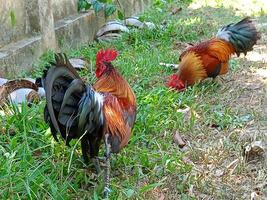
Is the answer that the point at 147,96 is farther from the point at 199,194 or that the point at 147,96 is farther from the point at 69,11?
the point at 69,11

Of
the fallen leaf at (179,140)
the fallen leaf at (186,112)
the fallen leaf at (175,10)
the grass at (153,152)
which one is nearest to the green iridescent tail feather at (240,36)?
the grass at (153,152)

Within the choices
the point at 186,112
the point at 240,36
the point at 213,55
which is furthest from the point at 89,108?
the point at 240,36

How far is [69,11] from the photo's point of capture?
652cm

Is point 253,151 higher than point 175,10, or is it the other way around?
point 253,151

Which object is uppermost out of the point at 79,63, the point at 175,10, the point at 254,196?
the point at 79,63

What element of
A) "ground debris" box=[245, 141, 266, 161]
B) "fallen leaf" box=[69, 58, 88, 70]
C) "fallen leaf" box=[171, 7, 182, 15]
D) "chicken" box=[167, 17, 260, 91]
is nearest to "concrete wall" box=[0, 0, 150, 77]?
"fallen leaf" box=[69, 58, 88, 70]

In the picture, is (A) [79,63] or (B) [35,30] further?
(B) [35,30]

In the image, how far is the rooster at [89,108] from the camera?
244 centimetres

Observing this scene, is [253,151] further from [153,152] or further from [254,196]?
[153,152]

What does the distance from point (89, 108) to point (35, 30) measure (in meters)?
3.02

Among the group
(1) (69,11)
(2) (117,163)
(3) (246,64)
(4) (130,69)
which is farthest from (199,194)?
(1) (69,11)

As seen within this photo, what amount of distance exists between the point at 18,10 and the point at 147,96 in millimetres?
1865

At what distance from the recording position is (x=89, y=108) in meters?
2.54

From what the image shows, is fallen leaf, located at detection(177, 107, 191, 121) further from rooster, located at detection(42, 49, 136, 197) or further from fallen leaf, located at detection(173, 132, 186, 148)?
rooster, located at detection(42, 49, 136, 197)
